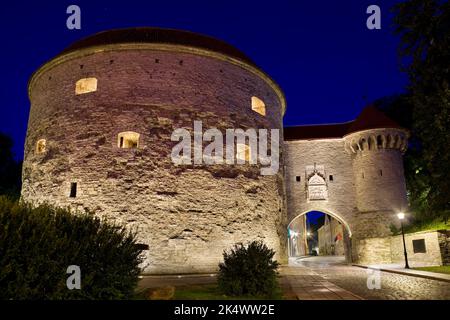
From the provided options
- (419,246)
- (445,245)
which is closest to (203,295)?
(445,245)

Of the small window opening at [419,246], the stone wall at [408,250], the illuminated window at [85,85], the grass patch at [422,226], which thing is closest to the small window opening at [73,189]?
the illuminated window at [85,85]

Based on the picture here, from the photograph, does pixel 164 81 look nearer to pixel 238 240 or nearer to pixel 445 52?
pixel 238 240

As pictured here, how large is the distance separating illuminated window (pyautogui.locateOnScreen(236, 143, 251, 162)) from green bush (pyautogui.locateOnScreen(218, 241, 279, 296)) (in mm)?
7809

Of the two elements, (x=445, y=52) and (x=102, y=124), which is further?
(x=102, y=124)

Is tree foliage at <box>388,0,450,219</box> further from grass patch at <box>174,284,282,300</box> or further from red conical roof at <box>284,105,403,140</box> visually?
red conical roof at <box>284,105,403,140</box>

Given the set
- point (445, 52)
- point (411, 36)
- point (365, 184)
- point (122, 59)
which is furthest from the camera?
point (365, 184)

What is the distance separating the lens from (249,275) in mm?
7238

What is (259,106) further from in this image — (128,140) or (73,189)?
(73,189)

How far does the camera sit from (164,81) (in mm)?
14195

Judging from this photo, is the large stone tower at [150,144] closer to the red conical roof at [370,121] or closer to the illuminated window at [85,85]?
the illuminated window at [85,85]

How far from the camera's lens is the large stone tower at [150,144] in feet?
42.5

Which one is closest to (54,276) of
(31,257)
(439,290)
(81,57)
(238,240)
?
(31,257)

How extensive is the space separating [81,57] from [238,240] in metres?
9.15

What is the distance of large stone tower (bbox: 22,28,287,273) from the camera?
1295 cm
